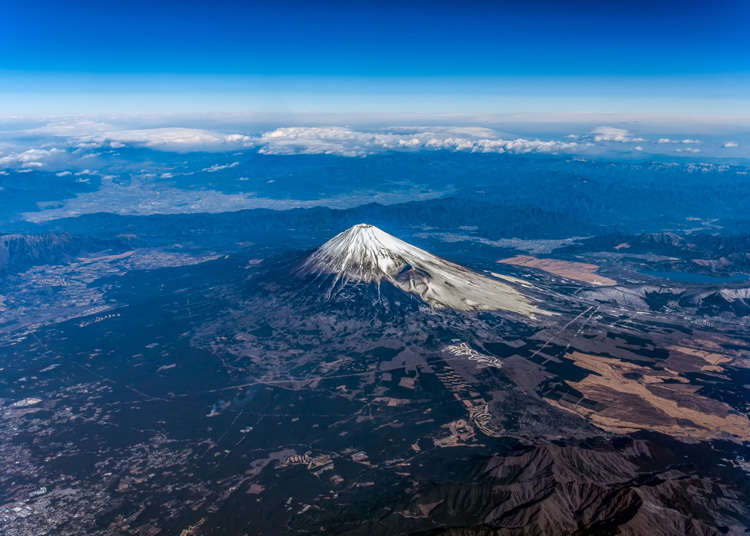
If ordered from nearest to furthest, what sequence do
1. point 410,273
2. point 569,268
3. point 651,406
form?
point 651,406
point 410,273
point 569,268

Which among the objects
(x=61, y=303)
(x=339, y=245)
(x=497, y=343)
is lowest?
(x=61, y=303)

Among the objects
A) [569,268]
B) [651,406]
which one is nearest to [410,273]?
[651,406]

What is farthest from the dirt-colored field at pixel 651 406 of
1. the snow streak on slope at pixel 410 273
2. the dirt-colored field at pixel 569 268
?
the dirt-colored field at pixel 569 268

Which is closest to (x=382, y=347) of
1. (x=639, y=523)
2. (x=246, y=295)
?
(x=246, y=295)

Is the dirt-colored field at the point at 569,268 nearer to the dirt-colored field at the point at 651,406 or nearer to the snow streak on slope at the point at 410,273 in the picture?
the snow streak on slope at the point at 410,273

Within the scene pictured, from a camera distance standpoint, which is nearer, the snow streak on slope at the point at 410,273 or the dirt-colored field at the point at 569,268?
the snow streak on slope at the point at 410,273

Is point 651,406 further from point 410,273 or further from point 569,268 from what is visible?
point 569,268

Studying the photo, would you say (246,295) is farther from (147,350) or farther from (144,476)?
(144,476)
